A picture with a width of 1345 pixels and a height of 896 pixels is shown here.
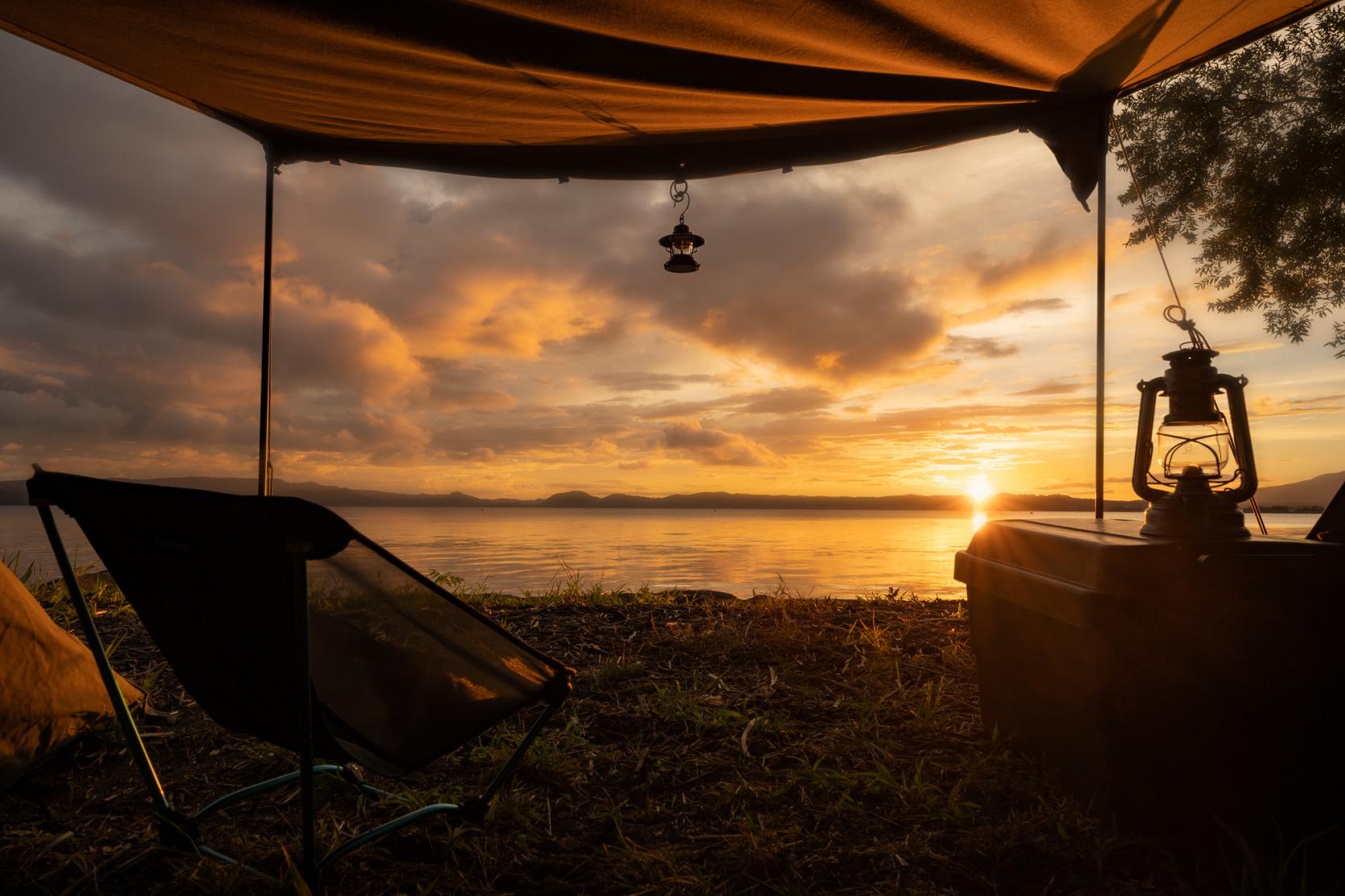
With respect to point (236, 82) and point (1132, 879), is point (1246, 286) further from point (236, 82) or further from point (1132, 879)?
point (236, 82)

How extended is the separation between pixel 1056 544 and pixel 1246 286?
908 centimetres

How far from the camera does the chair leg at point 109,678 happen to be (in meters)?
1.44

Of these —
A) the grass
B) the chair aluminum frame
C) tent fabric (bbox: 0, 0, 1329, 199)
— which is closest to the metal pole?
tent fabric (bbox: 0, 0, 1329, 199)

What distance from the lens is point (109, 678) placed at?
59.0 inches

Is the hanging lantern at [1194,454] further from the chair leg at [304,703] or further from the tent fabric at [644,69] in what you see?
the chair leg at [304,703]

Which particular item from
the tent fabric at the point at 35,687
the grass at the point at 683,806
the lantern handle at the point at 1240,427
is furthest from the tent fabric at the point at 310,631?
the lantern handle at the point at 1240,427

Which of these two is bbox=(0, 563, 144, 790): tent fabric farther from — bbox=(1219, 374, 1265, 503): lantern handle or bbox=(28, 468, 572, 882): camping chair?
bbox=(1219, 374, 1265, 503): lantern handle

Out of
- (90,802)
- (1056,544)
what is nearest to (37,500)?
(90,802)

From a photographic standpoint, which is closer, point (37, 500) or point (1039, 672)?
point (37, 500)

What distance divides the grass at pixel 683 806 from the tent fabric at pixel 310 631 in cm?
34

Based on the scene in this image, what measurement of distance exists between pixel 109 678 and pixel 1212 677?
221 cm

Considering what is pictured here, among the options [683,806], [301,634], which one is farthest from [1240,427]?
[301,634]

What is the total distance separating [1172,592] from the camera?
1422mm

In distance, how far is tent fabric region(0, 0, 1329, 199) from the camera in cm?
225
